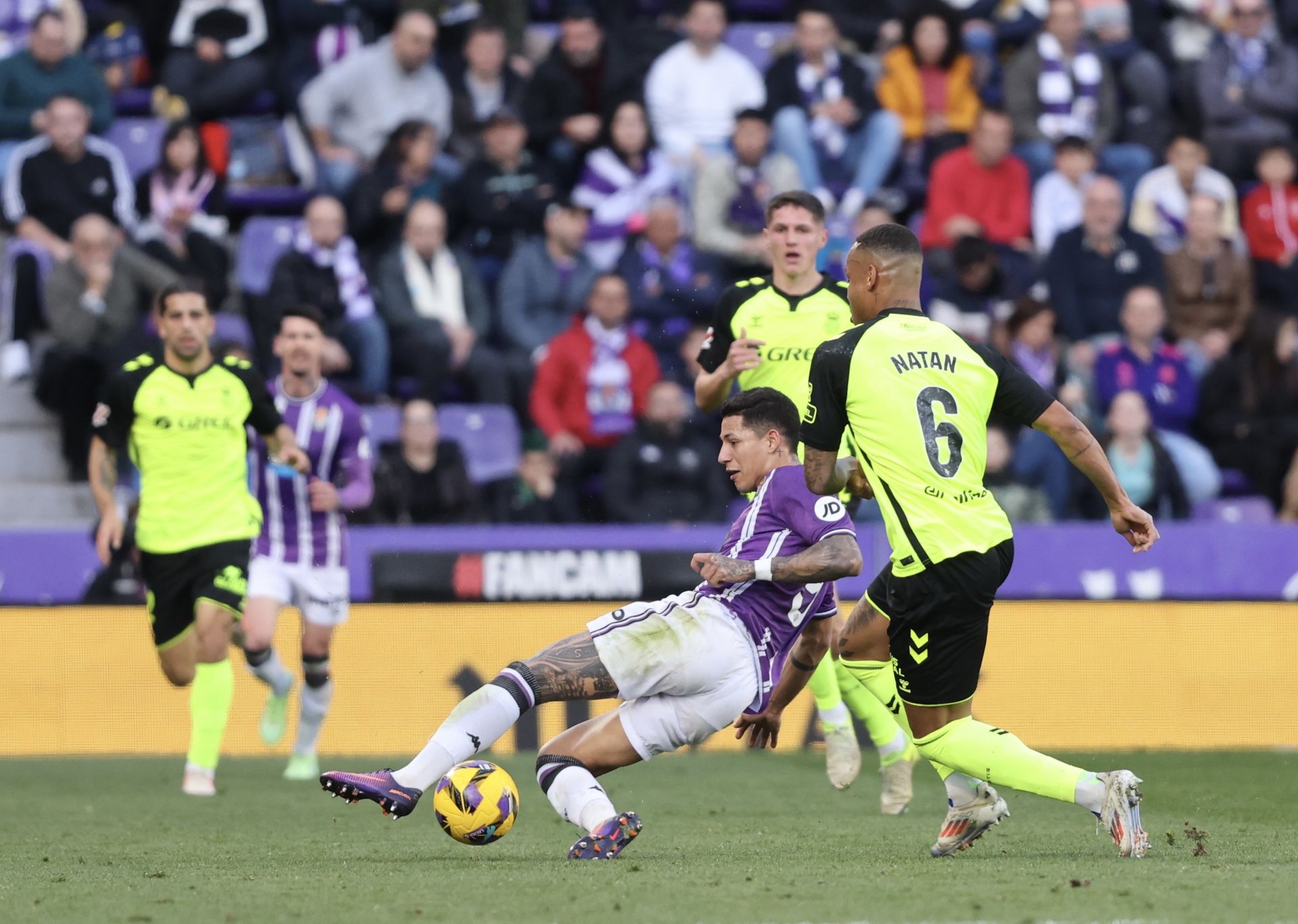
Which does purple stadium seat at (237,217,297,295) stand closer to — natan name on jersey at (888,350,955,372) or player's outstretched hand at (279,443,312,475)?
player's outstretched hand at (279,443,312,475)

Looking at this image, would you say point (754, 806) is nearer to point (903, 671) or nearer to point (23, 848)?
point (903, 671)

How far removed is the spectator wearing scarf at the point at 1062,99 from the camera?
17.2m

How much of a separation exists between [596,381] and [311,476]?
11.6ft

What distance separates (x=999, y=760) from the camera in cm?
682

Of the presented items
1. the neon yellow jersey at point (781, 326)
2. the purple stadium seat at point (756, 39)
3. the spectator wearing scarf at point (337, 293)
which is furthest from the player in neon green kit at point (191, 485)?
the purple stadium seat at point (756, 39)

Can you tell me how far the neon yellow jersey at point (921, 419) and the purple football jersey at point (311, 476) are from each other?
5.37 m

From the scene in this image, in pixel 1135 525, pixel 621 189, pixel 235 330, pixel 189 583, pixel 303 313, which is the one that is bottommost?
pixel 189 583

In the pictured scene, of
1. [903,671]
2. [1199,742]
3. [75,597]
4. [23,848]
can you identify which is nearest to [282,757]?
[75,597]

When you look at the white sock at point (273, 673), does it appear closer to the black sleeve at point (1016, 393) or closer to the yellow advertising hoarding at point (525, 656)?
the yellow advertising hoarding at point (525, 656)

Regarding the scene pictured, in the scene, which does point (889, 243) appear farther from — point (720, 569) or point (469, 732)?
point (469, 732)

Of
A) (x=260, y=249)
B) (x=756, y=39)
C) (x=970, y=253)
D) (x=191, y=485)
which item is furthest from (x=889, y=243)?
(x=756, y=39)

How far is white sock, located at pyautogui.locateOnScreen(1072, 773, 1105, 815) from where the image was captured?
21.9 feet

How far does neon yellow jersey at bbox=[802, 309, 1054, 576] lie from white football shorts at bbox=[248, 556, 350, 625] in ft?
17.8

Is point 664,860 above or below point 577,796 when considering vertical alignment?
below
